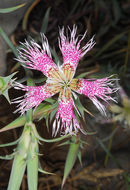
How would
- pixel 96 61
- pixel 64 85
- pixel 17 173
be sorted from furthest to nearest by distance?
pixel 96 61 → pixel 64 85 → pixel 17 173

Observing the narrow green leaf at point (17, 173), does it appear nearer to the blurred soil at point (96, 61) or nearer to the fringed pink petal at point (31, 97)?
the fringed pink petal at point (31, 97)

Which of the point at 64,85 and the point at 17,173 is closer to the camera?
the point at 17,173

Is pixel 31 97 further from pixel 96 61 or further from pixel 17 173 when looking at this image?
pixel 96 61

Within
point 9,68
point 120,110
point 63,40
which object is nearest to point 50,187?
point 120,110

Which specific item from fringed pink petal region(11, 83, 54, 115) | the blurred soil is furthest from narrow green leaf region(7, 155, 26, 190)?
the blurred soil

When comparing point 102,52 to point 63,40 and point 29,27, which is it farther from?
point 63,40

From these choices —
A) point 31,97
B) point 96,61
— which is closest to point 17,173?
point 31,97
